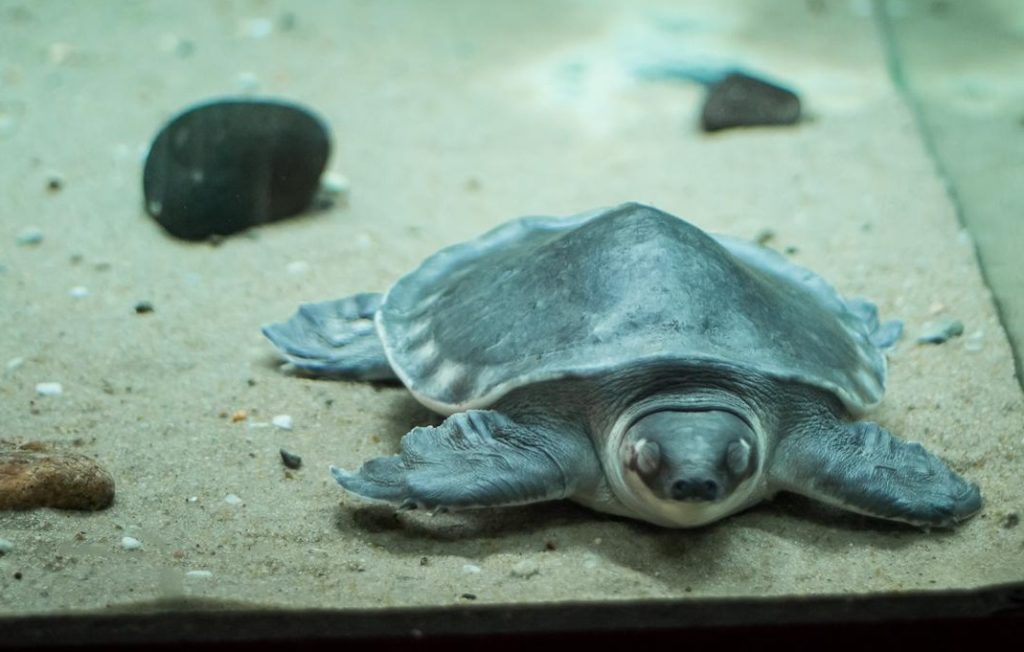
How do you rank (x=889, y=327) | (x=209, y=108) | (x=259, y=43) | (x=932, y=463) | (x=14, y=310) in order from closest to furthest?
(x=932, y=463) < (x=889, y=327) < (x=14, y=310) < (x=209, y=108) < (x=259, y=43)

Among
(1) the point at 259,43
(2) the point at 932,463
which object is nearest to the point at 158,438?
(2) the point at 932,463

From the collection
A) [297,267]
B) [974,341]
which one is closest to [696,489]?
[974,341]

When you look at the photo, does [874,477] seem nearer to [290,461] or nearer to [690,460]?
[690,460]

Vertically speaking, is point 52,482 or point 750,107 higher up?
point 52,482

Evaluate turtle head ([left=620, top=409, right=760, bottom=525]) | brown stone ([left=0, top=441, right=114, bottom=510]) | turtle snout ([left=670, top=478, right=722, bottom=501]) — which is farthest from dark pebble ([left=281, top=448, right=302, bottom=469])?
turtle snout ([left=670, top=478, right=722, bottom=501])

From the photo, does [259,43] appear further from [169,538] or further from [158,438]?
[169,538]

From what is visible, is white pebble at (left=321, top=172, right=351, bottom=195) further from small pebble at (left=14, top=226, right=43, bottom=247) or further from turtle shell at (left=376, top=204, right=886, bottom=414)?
turtle shell at (left=376, top=204, right=886, bottom=414)
